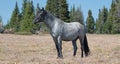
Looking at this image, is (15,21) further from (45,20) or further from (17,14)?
(45,20)

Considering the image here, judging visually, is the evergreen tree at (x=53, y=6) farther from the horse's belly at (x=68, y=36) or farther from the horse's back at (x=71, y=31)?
the horse's belly at (x=68, y=36)

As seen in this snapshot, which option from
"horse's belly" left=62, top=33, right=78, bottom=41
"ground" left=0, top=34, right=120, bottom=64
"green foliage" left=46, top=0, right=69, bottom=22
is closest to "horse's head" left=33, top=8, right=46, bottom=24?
"horse's belly" left=62, top=33, right=78, bottom=41

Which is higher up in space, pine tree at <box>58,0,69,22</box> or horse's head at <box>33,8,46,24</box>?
horse's head at <box>33,8,46,24</box>

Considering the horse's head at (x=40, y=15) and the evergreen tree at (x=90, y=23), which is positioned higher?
the horse's head at (x=40, y=15)

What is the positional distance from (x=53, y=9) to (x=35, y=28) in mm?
7886

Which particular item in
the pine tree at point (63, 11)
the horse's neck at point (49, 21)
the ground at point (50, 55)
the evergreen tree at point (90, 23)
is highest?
the horse's neck at point (49, 21)

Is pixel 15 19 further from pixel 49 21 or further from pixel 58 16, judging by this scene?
pixel 49 21

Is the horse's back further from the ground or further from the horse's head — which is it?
the horse's head

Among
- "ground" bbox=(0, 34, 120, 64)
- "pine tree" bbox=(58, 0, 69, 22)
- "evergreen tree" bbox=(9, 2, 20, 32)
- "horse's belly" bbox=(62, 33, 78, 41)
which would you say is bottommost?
"evergreen tree" bbox=(9, 2, 20, 32)

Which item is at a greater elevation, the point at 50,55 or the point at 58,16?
the point at 50,55

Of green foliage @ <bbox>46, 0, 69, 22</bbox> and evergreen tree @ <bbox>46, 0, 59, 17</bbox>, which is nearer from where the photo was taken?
green foliage @ <bbox>46, 0, 69, 22</bbox>

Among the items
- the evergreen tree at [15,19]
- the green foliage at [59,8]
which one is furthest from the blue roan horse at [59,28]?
the evergreen tree at [15,19]

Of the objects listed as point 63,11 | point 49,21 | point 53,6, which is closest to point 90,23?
point 53,6

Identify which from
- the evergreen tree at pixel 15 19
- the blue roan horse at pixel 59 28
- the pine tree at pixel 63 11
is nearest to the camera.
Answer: the blue roan horse at pixel 59 28
